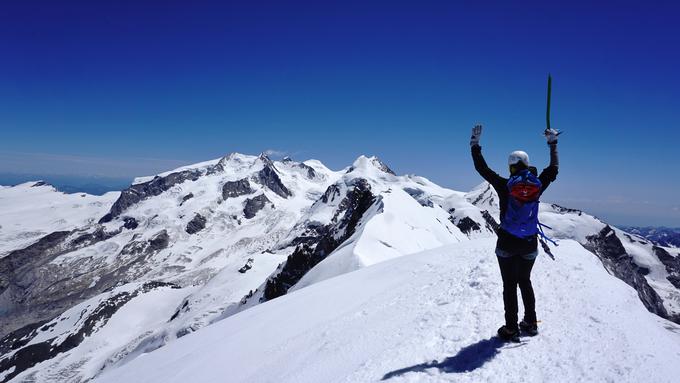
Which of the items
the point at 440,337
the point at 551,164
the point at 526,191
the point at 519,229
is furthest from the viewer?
the point at 440,337

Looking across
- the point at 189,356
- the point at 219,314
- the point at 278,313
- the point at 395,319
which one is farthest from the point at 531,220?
the point at 219,314

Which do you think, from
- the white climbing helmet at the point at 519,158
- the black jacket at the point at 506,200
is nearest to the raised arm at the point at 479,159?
the black jacket at the point at 506,200

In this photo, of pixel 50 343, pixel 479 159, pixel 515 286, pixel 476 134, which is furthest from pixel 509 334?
pixel 50 343

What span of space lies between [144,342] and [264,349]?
8576cm

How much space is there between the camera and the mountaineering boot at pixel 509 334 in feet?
25.1

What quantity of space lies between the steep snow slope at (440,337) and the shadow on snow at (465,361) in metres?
0.03

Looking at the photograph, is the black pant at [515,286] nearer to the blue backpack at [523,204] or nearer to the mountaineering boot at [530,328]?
the mountaineering boot at [530,328]

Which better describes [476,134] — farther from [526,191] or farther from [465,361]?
[465,361]

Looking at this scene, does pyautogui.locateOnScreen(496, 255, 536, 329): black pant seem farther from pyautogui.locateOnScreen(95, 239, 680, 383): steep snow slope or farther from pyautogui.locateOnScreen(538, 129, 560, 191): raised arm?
pyautogui.locateOnScreen(538, 129, 560, 191): raised arm

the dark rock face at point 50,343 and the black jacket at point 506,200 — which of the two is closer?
the black jacket at point 506,200

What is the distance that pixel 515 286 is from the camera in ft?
25.6

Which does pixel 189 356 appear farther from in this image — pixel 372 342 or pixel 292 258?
pixel 292 258

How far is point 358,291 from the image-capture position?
566 inches

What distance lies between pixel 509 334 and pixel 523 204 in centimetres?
258
